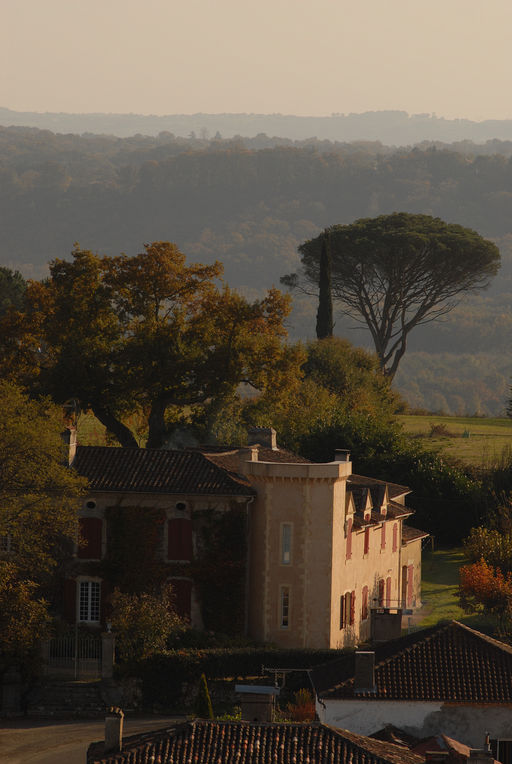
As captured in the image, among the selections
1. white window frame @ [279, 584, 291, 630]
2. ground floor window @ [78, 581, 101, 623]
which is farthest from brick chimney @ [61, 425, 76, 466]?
white window frame @ [279, 584, 291, 630]

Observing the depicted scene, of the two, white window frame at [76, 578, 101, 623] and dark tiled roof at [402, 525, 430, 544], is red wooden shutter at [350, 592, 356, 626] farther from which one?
white window frame at [76, 578, 101, 623]

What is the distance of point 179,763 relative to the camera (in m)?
32.7

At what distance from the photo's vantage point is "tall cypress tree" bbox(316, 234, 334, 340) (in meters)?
99.7

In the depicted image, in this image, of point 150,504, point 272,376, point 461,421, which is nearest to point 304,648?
point 150,504

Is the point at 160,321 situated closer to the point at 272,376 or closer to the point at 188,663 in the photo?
the point at 272,376

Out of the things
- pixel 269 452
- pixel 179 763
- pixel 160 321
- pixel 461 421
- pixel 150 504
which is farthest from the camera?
pixel 461 421

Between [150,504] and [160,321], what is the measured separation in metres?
20.4

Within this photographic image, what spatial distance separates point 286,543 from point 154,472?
6.32m

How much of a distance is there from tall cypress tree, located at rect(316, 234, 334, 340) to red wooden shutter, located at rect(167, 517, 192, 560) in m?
44.9

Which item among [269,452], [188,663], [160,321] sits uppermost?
[160,321]

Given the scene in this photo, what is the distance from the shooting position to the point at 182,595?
56.5 metres

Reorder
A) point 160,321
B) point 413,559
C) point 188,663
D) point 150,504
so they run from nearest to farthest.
Answer: point 188,663 → point 150,504 → point 413,559 → point 160,321

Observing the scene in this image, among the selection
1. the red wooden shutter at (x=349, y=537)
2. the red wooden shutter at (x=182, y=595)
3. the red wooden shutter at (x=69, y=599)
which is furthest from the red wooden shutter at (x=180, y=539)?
the red wooden shutter at (x=349, y=537)

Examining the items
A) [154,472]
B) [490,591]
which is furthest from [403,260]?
A: [154,472]
